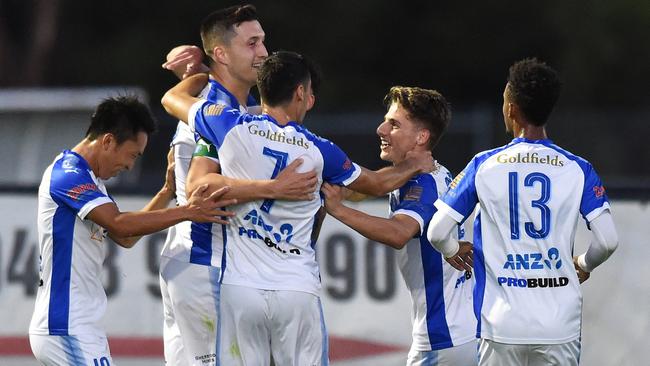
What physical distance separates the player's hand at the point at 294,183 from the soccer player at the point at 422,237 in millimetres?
247

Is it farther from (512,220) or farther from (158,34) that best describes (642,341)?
(158,34)

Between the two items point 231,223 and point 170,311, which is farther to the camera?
point 170,311

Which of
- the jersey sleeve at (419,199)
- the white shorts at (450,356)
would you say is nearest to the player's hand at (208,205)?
the jersey sleeve at (419,199)

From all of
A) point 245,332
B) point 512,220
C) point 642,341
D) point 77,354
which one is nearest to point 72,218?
point 77,354

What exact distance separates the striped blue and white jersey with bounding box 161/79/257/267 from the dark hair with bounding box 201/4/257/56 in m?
0.24

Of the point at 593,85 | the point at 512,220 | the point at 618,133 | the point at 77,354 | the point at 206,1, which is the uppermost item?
the point at 206,1

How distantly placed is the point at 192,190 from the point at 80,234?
2.13 ft

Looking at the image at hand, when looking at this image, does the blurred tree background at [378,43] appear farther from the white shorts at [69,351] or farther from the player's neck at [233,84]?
the white shorts at [69,351]

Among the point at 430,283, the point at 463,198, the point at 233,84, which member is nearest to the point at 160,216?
the point at 233,84

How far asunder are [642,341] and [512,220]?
11.1 ft

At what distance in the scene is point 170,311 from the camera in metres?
7.30

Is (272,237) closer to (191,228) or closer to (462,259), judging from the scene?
(191,228)

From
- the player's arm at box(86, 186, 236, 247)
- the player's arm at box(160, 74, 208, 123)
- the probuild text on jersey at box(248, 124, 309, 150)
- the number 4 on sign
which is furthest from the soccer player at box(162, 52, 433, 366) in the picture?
the number 4 on sign

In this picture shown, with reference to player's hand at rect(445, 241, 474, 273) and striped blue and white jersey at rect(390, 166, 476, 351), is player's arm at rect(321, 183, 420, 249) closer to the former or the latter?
striped blue and white jersey at rect(390, 166, 476, 351)
